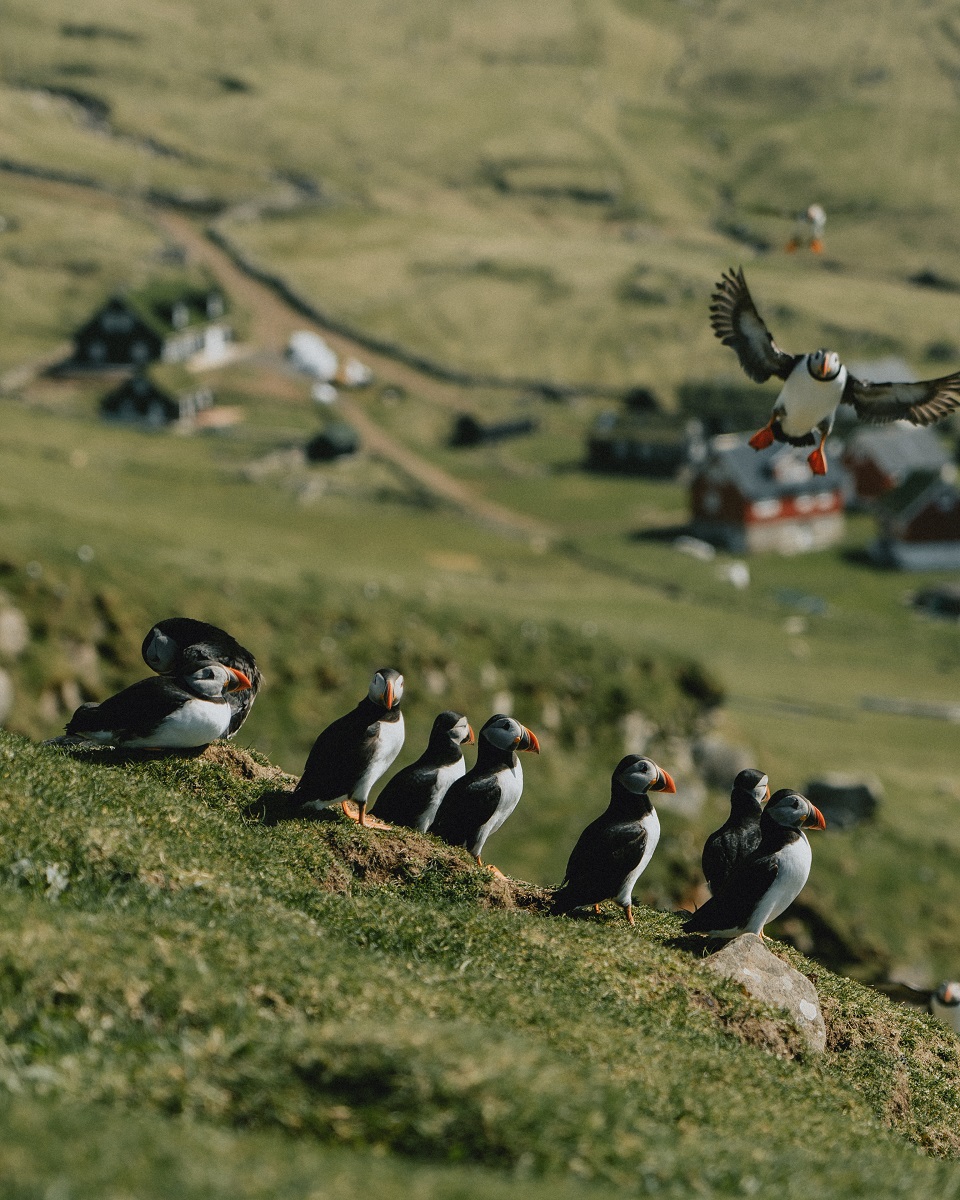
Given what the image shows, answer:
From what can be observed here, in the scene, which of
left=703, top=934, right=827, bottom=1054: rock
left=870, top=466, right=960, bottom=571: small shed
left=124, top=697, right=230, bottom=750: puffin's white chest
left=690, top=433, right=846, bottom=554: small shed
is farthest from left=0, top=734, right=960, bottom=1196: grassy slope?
left=870, top=466, right=960, bottom=571: small shed

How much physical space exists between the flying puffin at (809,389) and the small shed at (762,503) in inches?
4368

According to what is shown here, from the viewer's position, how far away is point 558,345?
623 feet

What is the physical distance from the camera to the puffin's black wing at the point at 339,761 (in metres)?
19.3

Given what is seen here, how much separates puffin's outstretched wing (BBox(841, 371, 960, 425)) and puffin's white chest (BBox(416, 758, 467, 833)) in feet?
28.1

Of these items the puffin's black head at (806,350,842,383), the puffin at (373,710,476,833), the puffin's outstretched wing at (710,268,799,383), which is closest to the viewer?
the puffin at (373,710,476,833)

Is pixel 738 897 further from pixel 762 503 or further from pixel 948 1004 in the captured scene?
pixel 762 503

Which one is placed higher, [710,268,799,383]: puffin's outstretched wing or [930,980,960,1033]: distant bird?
[710,268,799,383]: puffin's outstretched wing

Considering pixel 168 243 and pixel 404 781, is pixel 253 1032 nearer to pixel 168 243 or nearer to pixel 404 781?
pixel 404 781

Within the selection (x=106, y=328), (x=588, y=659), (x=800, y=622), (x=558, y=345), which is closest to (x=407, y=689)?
(x=588, y=659)

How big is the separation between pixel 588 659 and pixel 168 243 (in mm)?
158798

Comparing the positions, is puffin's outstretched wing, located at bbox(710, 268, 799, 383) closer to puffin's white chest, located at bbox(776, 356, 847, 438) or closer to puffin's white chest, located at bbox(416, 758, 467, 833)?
puffin's white chest, located at bbox(776, 356, 847, 438)

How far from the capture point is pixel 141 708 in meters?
19.3

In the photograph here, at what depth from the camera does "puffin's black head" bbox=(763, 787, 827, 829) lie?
1920 cm

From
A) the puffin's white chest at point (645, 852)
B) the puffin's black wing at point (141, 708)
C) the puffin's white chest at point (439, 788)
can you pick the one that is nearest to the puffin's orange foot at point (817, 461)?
the puffin's white chest at point (645, 852)
